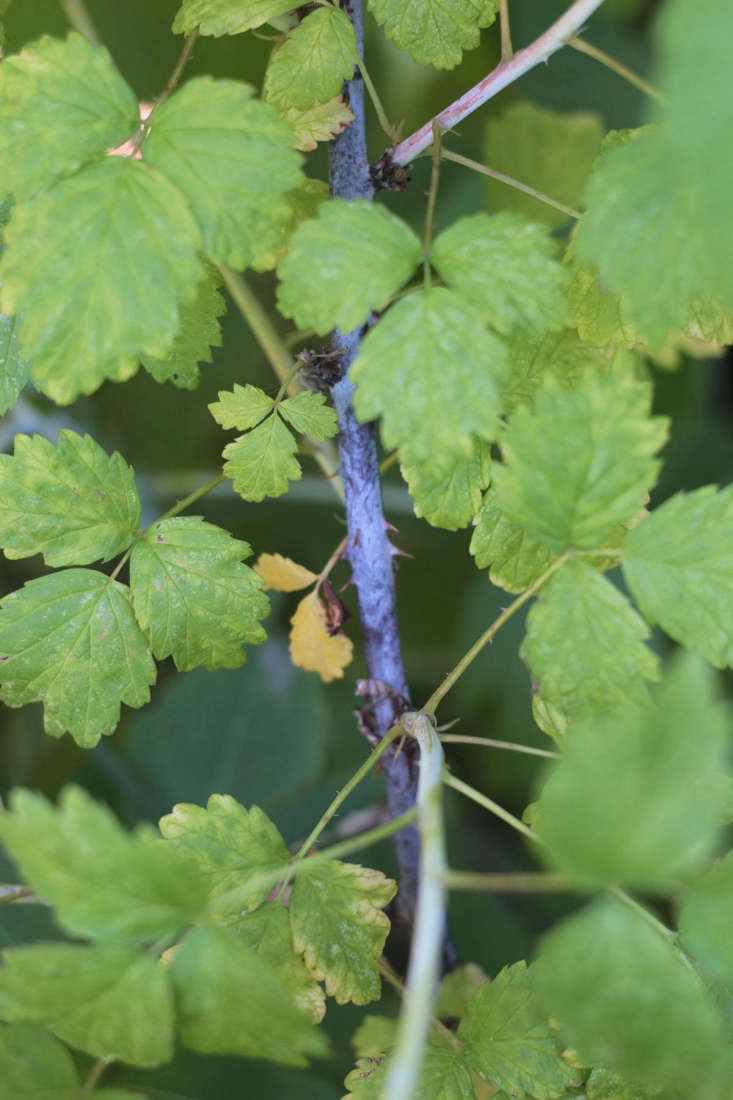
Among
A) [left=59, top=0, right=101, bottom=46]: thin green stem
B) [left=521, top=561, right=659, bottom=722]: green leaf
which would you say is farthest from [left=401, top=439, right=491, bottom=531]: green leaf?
[left=59, top=0, right=101, bottom=46]: thin green stem

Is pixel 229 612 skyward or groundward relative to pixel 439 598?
skyward

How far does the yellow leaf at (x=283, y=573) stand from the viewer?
0.96 metres

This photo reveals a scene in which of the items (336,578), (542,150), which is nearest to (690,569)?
(542,150)

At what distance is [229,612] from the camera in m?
0.85

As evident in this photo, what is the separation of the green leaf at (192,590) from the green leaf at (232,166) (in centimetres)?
27

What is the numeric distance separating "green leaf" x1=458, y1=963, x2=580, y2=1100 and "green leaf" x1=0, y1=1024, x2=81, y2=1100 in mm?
345

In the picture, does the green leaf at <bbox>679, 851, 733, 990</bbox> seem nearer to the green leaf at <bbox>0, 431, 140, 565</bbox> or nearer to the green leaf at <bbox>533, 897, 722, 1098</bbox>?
the green leaf at <bbox>533, 897, 722, 1098</bbox>

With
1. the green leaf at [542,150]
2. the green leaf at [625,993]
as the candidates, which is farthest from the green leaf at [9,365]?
the green leaf at [542,150]

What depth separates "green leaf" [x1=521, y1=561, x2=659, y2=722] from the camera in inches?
27.2

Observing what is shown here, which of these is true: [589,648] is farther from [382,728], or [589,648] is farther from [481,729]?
[481,729]

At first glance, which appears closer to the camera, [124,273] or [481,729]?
[124,273]

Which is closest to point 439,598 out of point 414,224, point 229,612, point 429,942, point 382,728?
point 414,224

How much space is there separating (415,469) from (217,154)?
290 mm

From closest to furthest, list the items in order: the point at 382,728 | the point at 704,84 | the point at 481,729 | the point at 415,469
A: the point at 704,84 → the point at 415,469 → the point at 382,728 → the point at 481,729
